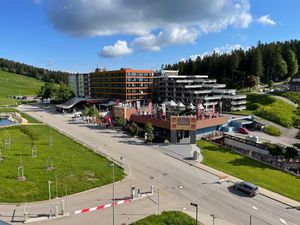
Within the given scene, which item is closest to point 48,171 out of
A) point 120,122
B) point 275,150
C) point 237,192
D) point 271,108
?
point 237,192

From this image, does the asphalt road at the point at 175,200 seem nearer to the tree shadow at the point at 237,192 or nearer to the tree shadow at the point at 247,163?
the tree shadow at the point at 237,192

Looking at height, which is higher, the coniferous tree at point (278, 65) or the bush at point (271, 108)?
the coniferous tree at point (278, 65)

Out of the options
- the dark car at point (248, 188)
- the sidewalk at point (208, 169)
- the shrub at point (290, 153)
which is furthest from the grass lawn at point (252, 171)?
the shrub at point (290, 153)

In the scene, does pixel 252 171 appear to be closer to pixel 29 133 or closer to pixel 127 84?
pixel 29 133

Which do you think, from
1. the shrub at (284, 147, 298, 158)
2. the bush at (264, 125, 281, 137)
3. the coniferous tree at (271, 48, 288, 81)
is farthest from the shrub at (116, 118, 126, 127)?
the coniferous tree at (271, 48, 288, 81)

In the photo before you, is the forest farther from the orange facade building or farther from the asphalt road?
the asphalt road

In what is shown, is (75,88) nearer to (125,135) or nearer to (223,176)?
(125,135)
